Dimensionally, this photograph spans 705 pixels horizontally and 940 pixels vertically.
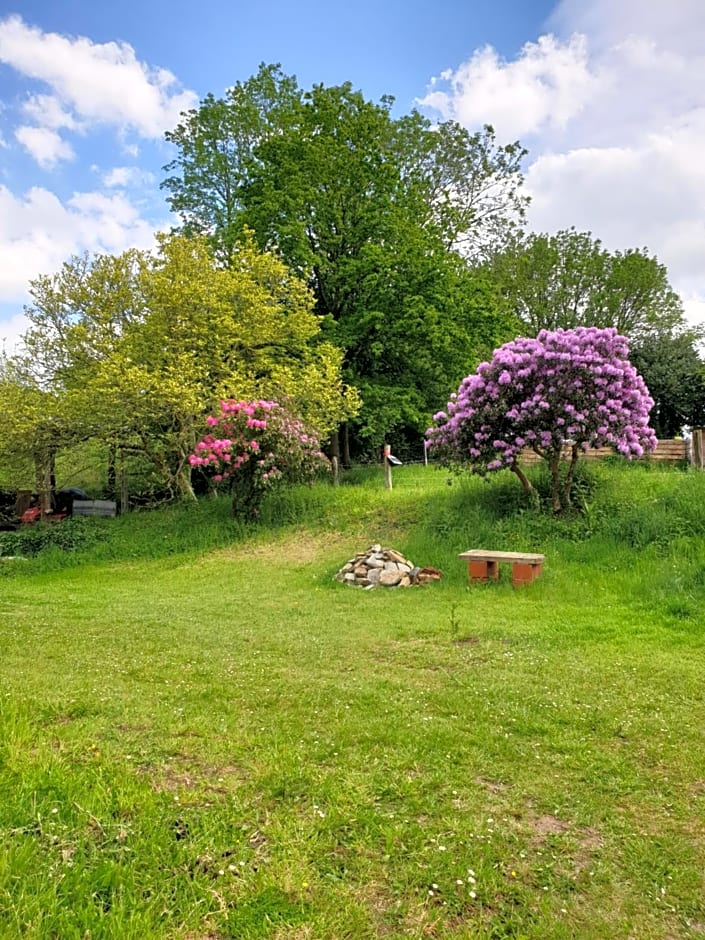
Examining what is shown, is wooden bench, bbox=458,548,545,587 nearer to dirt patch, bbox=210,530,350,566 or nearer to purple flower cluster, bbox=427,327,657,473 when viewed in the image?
purple flower cluster, bbox=427,327,657,473

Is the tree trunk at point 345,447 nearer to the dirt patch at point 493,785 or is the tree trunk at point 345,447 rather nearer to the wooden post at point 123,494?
the wooden post at point 123,494

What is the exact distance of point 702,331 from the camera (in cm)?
2320

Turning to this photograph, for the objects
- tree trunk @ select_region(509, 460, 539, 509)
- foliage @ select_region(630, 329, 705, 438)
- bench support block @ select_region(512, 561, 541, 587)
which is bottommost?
bench support block @ select_region(512, 561, 541, 587)

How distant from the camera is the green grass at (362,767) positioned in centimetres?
184

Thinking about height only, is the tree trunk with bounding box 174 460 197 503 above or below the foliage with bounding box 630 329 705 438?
below

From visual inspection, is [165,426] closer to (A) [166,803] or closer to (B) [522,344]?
(B) [522,344]

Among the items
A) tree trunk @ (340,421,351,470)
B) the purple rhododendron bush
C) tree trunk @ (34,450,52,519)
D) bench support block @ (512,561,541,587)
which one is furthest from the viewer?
tree trunk @ (340,421,351,470)

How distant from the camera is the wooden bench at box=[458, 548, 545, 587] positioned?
22.4ft

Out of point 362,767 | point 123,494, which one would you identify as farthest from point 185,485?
point 362,767

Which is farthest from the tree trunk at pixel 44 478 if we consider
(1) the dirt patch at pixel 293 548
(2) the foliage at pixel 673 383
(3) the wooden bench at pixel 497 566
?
(2) the foliage at pixel 673 383

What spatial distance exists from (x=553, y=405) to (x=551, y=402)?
5 centimetres

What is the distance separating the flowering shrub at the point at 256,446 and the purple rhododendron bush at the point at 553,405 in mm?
3190

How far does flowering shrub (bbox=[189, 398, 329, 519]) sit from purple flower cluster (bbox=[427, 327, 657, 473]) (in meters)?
3.24

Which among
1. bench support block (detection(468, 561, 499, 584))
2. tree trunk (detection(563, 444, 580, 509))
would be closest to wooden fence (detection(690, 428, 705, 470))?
tree trunk (detection(563, 444, 580, 509))
